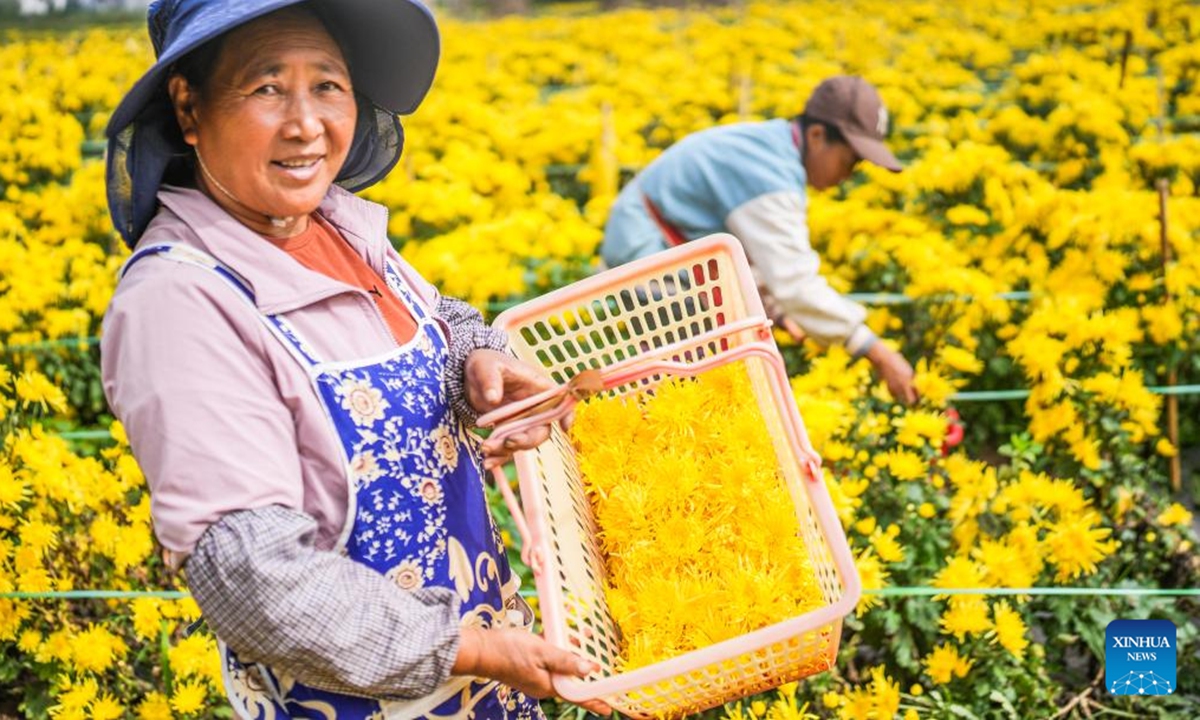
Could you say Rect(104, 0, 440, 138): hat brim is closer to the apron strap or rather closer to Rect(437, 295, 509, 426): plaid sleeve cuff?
the apron strap

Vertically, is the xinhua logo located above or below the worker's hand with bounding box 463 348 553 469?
below

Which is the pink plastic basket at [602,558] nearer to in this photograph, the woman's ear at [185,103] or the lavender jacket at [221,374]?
the lavender jacket at [221,374]

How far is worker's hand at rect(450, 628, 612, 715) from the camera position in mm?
1148

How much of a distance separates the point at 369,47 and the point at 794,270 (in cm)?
185

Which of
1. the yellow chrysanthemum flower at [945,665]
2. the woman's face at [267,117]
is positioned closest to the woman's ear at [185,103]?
the woman's face at [267,117]

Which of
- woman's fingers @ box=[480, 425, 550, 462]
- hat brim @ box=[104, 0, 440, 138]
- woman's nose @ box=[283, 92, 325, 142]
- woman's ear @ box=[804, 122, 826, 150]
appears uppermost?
hat brim @ box=[104, 0, 440, 138]

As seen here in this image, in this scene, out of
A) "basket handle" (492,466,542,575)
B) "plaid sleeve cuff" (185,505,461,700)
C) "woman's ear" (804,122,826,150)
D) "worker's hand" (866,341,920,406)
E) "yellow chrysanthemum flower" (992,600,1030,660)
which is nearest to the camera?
"plaid sleeve cuff" (185,505,461,700)

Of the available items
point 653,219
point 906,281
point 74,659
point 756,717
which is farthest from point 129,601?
point 906,281

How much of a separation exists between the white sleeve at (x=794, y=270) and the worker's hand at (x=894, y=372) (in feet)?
0.12

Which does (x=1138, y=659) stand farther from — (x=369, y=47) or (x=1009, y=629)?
(x=369, y=47)

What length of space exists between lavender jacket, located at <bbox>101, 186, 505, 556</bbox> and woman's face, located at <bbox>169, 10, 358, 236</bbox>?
0.04 metres

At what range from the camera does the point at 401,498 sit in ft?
4.03

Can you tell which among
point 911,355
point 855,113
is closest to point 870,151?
point 855,113

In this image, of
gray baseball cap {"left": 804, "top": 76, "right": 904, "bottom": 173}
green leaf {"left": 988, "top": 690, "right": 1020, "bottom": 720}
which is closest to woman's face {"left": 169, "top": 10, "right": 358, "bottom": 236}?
green leaf {"left": 988, "top": 690, "right": 1020, "bottom": 720}
